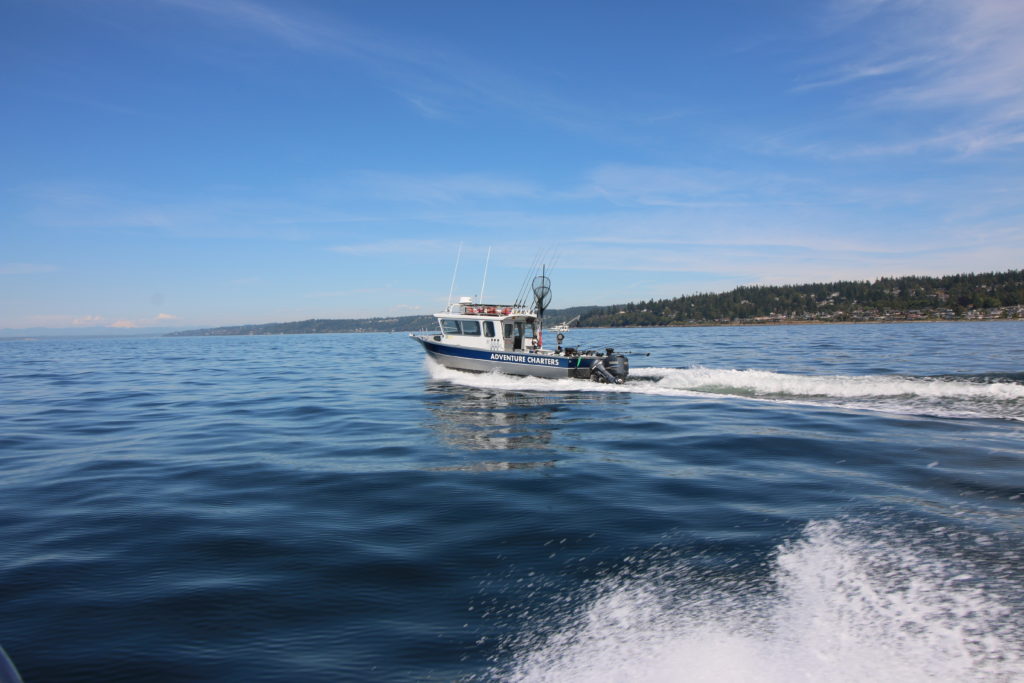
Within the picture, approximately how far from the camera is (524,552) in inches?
277

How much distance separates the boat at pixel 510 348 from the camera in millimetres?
27141

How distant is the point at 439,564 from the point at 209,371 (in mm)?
40045

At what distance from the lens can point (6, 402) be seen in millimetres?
24219

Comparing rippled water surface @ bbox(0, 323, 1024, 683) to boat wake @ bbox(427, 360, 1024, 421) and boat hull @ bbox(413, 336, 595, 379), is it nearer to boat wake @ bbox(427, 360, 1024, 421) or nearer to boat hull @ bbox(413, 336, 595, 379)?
boat wake @ bbox(427, 360, 1024, 421)

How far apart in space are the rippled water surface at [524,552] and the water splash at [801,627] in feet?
0.08

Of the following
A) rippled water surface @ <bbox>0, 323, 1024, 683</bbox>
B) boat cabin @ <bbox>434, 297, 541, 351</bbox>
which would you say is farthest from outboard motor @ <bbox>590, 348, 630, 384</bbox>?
rippled water surface @ <bbox>0, 323, 1024, 683</bbox>

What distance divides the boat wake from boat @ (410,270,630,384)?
0.58 meters

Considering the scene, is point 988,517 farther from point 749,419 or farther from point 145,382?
point 145,382

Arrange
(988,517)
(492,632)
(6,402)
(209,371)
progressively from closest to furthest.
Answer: (492,632), (988,517), (6,402), (209,371)

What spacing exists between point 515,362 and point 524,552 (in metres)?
21.2

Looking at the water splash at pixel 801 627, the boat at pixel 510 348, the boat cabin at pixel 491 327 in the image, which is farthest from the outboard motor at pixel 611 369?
the water splash at pixel 801 627

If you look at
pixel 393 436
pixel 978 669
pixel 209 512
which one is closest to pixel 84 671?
pixel 209 512

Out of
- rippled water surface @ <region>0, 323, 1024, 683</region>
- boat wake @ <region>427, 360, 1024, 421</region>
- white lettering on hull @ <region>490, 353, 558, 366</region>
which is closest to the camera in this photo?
rippled water surface @ <region>0, 323, 1024, 683</region>

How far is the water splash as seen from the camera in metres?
4.46
